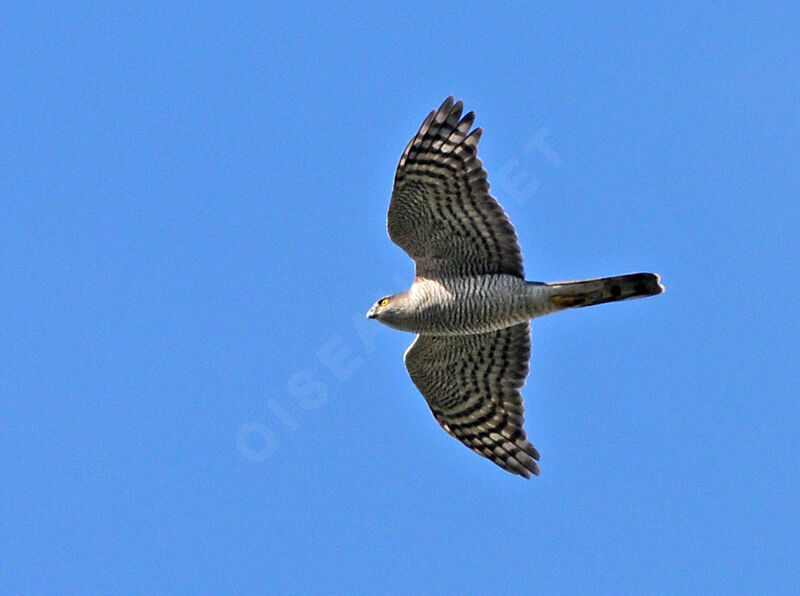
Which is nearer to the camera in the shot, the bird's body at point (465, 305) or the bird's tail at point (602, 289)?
the bird's tail at point (602, 289)

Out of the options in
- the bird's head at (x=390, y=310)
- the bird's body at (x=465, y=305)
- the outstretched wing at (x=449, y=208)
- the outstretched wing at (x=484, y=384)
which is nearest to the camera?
the outstretched wing at (x=449, y=208)

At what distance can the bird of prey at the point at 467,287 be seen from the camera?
14.6 meters

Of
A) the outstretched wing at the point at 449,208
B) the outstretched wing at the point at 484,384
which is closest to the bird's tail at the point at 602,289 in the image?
the outstretched wing at the point at 449,208

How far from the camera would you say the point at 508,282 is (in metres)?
15.0

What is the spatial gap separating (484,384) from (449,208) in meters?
2.71

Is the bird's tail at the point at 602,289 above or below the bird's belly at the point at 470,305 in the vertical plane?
above

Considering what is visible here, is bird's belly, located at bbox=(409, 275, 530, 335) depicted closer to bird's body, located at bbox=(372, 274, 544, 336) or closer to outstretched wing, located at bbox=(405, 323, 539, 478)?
bird's body, located at bbox=(372, 274, 544, 336)

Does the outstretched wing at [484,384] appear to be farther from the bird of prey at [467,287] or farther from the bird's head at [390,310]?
the bird's head at [390,310]

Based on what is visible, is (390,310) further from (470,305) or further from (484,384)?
(484,384)

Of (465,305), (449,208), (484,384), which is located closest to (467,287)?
(465,305)

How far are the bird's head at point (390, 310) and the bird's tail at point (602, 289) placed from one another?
A: 1.79 meters

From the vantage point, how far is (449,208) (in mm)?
14797

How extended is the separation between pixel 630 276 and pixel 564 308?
0.89 meters

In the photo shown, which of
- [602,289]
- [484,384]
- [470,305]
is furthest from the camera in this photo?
[484,384]
